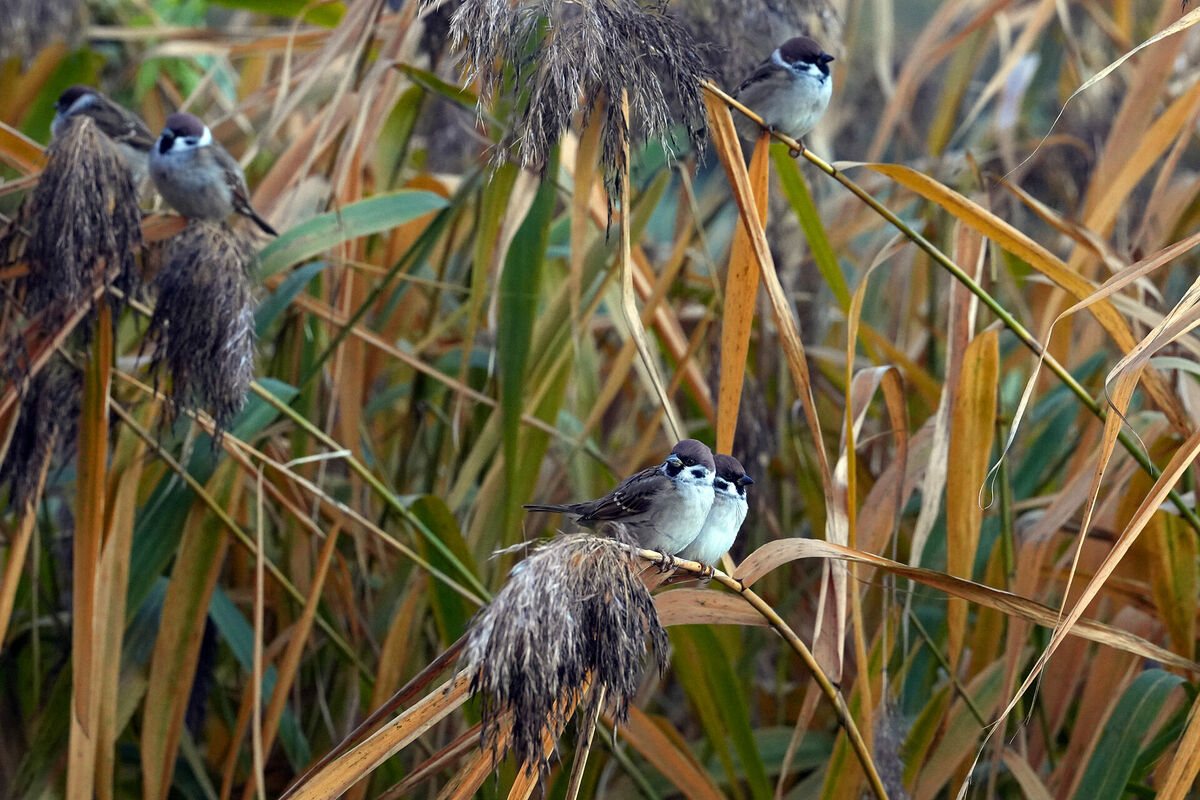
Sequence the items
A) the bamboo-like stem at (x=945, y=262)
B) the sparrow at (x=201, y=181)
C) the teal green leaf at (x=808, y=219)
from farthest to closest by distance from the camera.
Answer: the sparrow at (x=201, y=181)
the teal green leaf at (x=808, y=219)
the bamboo-like stem at (x=945, y=262)

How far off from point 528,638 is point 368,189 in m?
2.24

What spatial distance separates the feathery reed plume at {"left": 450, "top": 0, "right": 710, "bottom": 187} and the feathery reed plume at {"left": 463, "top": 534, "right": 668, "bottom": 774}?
0.45 meters

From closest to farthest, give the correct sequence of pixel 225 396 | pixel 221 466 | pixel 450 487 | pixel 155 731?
pixel 225 396
pixel 155 731
pixel 221 466
pixel 450 487

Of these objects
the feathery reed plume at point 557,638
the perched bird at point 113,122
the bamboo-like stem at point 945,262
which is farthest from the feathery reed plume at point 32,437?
the bamboo-like stem at point 945,262

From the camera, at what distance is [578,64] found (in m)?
1.23

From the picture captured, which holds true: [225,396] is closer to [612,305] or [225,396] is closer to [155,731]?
[155,731]

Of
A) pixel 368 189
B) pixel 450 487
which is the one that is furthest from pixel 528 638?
pixel 368 189

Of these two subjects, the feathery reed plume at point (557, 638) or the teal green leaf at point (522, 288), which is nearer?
the feathery reed plume at point (557, 638)

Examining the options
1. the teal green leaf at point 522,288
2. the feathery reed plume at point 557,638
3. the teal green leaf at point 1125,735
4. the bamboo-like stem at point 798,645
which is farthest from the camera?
the teal green leaf at point 522,288

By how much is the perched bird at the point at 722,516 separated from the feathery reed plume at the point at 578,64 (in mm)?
564

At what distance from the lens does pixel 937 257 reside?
57.5 inches

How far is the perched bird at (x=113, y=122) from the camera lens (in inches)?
96.8

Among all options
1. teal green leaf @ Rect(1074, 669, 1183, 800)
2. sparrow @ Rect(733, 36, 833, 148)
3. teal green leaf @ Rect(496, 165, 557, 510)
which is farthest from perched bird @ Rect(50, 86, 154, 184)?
teal green leaf @ Rect(1074, 669, 1183, 800)

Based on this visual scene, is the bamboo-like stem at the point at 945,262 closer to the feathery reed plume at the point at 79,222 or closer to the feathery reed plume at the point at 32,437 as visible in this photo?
the feathery reed plume at the point at 79,222
